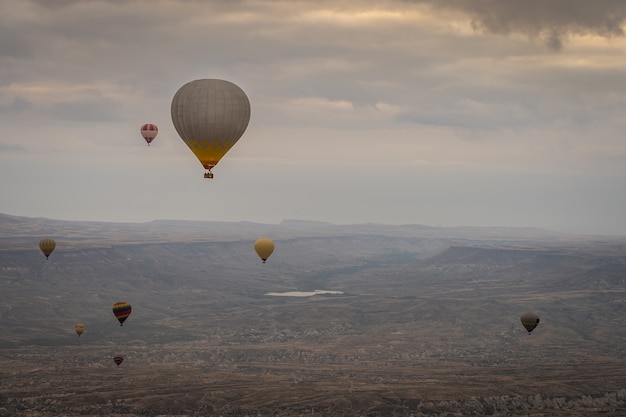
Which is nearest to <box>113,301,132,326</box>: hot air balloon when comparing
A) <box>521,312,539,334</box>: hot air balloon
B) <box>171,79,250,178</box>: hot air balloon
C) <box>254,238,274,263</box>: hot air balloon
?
<box>254,238,274,263</box>: hot air balloon

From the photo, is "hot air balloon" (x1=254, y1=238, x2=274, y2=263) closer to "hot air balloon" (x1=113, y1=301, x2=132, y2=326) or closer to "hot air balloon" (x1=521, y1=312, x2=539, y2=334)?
"hot air balloon" (x1=113, y1=301, x2=132, y2=326)

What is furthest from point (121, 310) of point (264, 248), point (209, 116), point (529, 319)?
point (529, 319)

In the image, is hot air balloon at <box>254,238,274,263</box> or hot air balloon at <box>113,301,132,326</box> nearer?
hot air balloon at <box>254,238,274,263</box>

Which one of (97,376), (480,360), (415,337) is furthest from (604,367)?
(97,376)

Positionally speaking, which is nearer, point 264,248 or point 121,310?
point 264,248

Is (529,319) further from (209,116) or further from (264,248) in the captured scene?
(209,116)

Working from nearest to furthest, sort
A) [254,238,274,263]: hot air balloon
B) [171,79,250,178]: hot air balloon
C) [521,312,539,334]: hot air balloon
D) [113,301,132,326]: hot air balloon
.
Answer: [171,79,250,178]: hot air balloon
[254,238,274,263]: hot air balloon
[113,301,132,326]: hot air balloon
[521,312,539,334]: hot air balloon

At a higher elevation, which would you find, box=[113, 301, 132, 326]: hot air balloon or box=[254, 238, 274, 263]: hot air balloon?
box=[254, 238, 274, 263]: hot air balloon

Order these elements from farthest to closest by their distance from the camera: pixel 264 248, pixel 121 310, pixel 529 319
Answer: pixel 529 319
pixel 121 310
pixel 264 248
